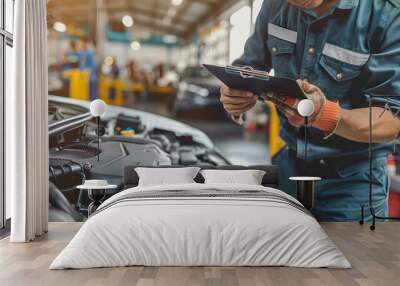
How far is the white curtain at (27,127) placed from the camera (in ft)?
16.3

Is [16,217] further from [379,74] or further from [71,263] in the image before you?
[379,74]

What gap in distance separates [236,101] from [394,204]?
2.27 m

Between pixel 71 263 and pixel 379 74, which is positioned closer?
pixel 71 263

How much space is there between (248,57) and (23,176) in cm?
292

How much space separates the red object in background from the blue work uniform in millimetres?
81

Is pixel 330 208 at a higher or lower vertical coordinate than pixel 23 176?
lower

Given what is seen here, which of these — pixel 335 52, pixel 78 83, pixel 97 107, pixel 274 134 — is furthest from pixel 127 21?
pixel 335 52

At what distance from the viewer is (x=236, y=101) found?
6.29 metres

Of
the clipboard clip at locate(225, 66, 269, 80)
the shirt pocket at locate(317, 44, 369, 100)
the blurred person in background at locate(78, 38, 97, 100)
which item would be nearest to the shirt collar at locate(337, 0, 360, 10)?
the shirt pocket at locate(317, 44, 369, 100)

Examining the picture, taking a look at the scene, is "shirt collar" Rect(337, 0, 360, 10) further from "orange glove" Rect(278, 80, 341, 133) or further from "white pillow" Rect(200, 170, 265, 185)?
"white pillow" Rect(200, 170, 265, 185)

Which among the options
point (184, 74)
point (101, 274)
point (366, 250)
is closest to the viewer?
point (101, 274)

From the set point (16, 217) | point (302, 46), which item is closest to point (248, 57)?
point (302, 46)

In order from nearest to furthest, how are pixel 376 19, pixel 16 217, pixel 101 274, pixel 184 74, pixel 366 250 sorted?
pixel 101 274
pixel 366 250
pixel 16 217
pixel 376 19
pixel 184 74

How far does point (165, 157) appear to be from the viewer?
629cm
